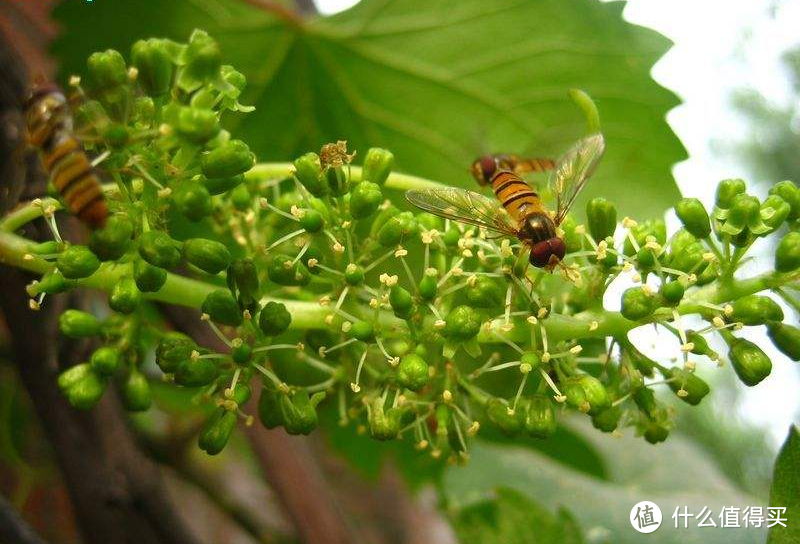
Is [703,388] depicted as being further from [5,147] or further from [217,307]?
[5,147]

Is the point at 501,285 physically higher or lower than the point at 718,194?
lower

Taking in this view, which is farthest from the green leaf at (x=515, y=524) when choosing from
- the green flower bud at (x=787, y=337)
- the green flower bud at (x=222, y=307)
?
the green flower bud at (x=222, y=307)

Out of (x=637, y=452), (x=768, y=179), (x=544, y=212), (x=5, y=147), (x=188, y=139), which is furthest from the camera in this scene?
(x=768, y=179)

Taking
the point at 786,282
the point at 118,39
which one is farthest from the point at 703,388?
the point at 118,39

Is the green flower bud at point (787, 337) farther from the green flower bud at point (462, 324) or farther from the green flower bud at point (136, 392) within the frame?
the green flower bud at point (136, 392)

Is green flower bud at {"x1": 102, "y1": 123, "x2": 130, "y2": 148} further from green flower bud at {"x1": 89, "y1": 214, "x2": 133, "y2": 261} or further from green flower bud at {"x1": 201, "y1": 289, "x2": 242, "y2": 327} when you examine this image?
green flower bud at {"x1": 201, "y1": 289, "x2": 242, "y2": 327}

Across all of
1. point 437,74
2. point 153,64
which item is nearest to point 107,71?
point 153,64
